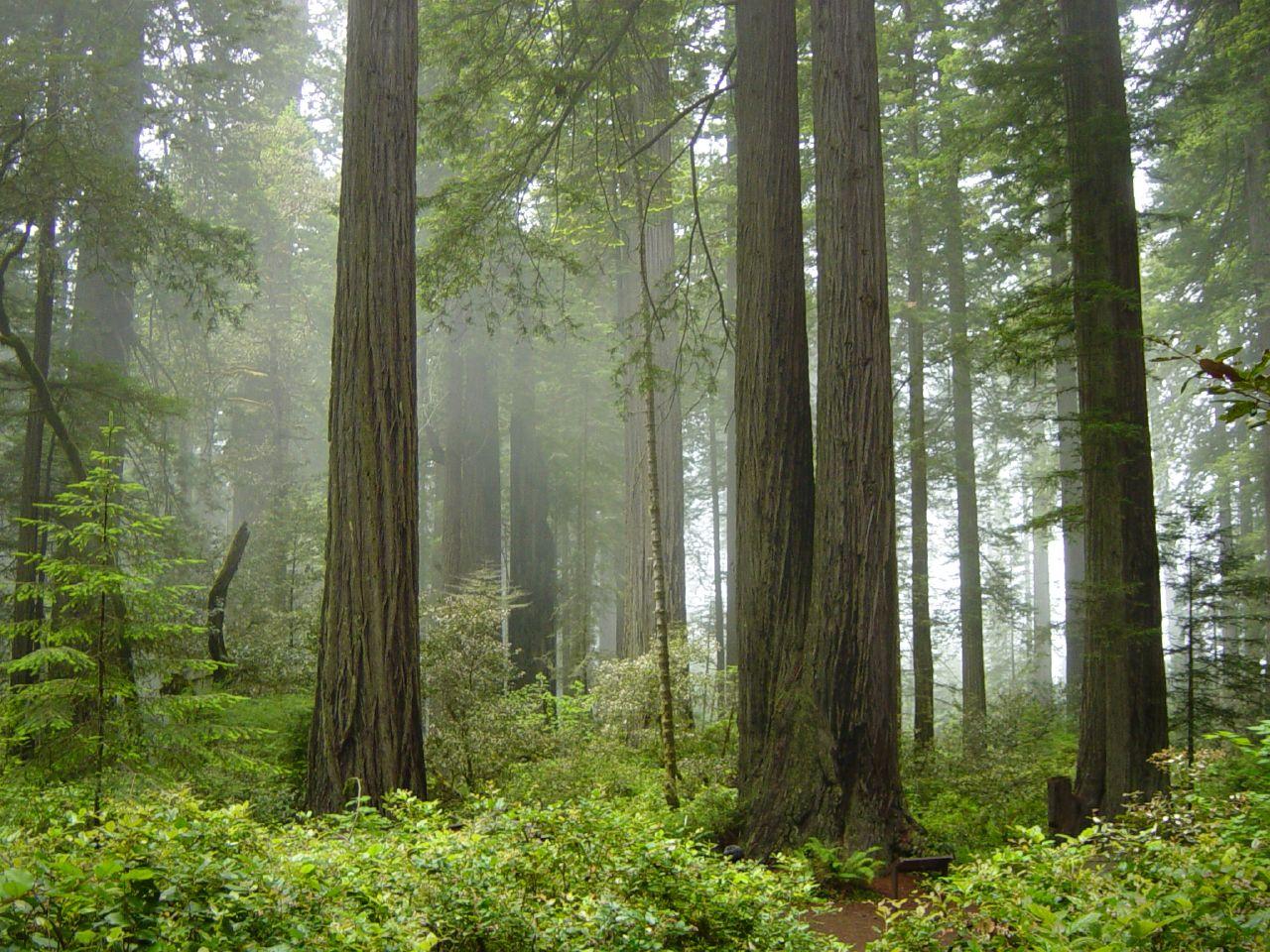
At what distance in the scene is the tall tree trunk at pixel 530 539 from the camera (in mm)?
20047

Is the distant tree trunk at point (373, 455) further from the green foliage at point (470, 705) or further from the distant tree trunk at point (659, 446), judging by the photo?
the distant tree trunk at point (659, 446)

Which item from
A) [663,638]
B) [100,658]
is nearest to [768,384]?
[663,638]

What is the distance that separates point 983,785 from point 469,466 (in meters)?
12.5

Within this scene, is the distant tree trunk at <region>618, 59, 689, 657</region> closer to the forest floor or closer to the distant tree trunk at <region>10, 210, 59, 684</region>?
the forest floor

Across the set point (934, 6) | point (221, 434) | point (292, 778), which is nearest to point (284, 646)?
point (292, 778)

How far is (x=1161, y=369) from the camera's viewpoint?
32844 millimetres

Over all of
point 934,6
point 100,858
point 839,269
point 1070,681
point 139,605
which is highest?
point 934,6

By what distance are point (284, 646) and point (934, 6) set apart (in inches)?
523

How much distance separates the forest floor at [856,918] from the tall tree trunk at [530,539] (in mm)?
12148

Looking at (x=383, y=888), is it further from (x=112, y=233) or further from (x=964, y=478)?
(x=964, y=478)

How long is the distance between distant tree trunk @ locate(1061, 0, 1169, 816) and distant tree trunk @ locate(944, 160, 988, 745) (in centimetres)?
571

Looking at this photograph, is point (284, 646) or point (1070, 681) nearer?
point (284, 646)

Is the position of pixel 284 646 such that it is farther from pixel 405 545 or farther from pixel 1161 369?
pixel 1161 369

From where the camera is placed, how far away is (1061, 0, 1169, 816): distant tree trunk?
867cm
